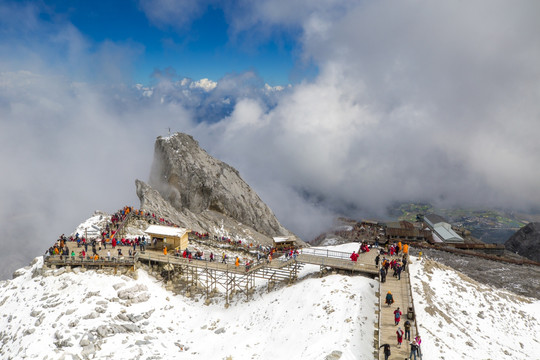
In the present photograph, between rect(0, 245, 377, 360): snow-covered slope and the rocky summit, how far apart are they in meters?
39.9

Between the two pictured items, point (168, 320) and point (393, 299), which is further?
point (168, 320)

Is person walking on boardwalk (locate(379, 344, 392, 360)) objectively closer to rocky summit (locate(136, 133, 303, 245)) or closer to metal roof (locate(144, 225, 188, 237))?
metal roof (locate(144, 225, 188, 237))

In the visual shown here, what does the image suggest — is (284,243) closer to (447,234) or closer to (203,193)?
(203,193)

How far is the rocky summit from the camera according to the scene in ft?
271

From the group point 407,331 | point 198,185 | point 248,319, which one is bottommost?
point 248,319

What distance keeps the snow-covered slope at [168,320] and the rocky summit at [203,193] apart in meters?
39.9

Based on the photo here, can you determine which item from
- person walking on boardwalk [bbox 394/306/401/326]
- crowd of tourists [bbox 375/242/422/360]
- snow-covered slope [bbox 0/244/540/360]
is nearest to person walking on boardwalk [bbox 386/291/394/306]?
crowd of tourists [bbox 375/242/422/360]

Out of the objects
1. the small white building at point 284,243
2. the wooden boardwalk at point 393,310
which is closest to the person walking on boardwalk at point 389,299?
the wooden boardwalk at point 393,310

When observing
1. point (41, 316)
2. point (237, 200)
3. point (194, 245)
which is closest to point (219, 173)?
point (237, 200)

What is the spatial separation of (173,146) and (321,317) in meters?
72.6

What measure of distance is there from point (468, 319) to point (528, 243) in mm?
93783

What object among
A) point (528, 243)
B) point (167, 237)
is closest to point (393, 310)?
point (167, 237)

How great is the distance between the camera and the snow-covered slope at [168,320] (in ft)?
85.5

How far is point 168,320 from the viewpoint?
3278 centimetres
